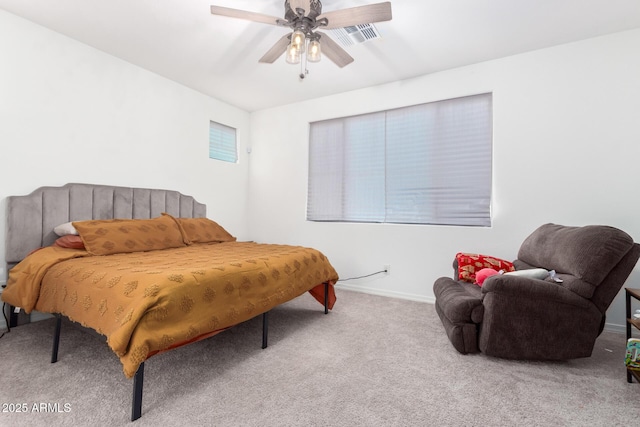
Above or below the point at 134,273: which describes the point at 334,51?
above

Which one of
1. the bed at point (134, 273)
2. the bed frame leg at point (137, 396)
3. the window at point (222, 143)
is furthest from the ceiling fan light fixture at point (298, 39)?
the window at point (222, 143)

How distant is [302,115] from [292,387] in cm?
369

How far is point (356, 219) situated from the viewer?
13.4ft

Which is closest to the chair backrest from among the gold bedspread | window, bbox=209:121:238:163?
the gold bedspread

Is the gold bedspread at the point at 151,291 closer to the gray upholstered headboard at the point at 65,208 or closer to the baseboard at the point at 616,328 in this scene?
the gray upholstered headboard at the point at 65,208

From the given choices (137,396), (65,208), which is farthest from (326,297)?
(65,208)

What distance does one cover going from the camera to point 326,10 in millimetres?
2428

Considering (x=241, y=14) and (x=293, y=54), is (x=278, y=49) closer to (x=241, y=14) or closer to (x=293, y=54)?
(x=293, y=54)

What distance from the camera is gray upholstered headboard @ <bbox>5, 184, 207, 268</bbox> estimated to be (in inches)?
101

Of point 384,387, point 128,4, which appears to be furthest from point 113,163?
point 384,387

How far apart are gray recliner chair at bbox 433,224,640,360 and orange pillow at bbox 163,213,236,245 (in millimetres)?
2684

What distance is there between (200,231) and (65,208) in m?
1.23

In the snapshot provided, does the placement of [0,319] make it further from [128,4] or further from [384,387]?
[384,387]

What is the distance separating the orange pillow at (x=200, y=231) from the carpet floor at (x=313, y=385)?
4.21 ft
